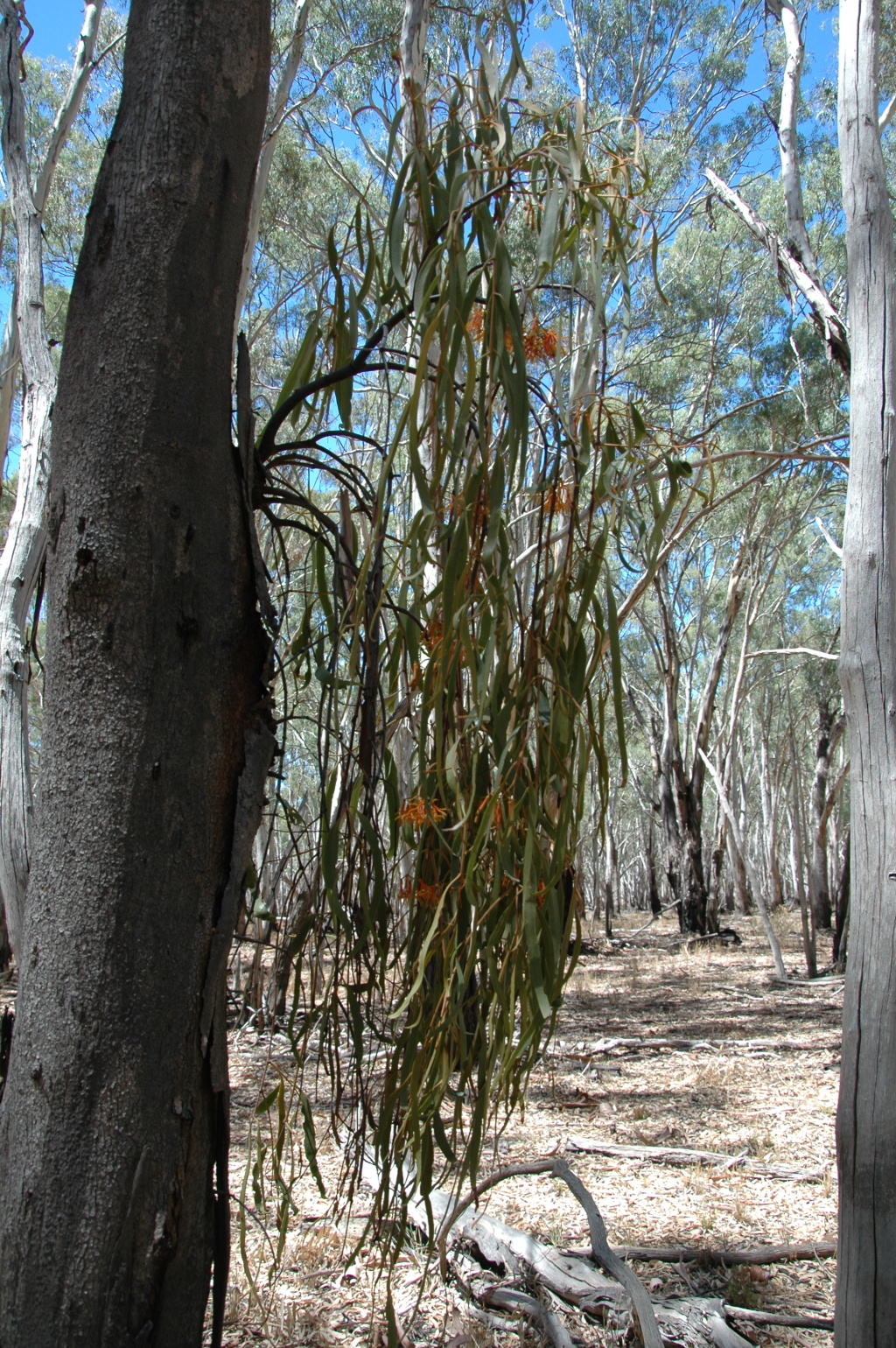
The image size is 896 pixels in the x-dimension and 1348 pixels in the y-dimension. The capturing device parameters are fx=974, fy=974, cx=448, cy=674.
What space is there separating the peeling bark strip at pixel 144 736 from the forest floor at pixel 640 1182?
1.38 feet

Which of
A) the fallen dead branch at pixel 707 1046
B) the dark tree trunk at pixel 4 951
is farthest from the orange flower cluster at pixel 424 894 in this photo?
the dark tree trunk at pixel 4 951

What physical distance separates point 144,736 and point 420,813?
39 cm

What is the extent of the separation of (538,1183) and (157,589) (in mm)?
2244

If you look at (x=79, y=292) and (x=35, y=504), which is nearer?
(x=79, y=292)

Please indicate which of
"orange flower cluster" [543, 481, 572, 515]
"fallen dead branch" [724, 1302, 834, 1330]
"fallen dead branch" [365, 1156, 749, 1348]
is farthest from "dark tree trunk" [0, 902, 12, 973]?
"orange flower cluster" [543, 481, 572, 515]

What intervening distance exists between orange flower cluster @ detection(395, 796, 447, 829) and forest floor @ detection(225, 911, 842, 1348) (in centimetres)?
37

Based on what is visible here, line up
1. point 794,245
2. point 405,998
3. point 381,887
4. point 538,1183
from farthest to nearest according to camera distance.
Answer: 1. point 794,245
2. point 538,1183
3. point 381,887
4. point 405,998

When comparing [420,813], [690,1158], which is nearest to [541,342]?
[420,813]

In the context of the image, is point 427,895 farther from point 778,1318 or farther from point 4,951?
point 4,951

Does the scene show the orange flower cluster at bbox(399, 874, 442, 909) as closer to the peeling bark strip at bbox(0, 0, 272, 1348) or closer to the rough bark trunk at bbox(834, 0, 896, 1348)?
the peeling bark strip at bbox(0, 0, 272, 1348)

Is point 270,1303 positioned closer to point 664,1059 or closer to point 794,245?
point 664,1059

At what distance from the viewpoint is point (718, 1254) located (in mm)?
1987

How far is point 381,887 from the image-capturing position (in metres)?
1.23

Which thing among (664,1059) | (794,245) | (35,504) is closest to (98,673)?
(35,504)
